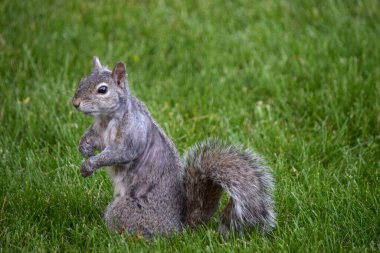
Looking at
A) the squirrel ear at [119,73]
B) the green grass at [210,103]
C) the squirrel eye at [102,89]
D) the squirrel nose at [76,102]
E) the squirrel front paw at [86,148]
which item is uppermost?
the squirrel ear at [119,73]

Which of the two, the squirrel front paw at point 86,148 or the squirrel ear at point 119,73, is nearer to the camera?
the squirrel ear at point 119,73

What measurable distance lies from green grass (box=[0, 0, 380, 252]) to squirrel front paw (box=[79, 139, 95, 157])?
349 mm

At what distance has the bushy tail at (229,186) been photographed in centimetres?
337

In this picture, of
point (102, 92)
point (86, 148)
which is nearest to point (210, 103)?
point (86, 148)

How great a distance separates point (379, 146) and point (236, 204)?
163 cm

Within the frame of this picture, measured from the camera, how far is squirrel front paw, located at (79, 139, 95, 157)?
143 inches

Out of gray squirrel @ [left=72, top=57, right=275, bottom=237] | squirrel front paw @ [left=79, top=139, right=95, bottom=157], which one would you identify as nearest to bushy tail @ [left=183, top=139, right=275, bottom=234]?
gray squirrel @ [left=72, top=57, right=275, bottom=237]

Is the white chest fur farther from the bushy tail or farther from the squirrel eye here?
the bushy tail

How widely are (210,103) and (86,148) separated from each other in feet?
5.56

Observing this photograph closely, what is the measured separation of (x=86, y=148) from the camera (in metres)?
3.63

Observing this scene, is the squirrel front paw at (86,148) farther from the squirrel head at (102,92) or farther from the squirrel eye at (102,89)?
the squirrel eye at (102,89)

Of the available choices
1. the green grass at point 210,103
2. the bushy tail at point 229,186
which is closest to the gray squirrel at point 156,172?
the bushy tail at point 229,186

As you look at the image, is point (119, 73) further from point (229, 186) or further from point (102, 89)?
point (229, 186)

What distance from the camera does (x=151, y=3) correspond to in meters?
6.68
